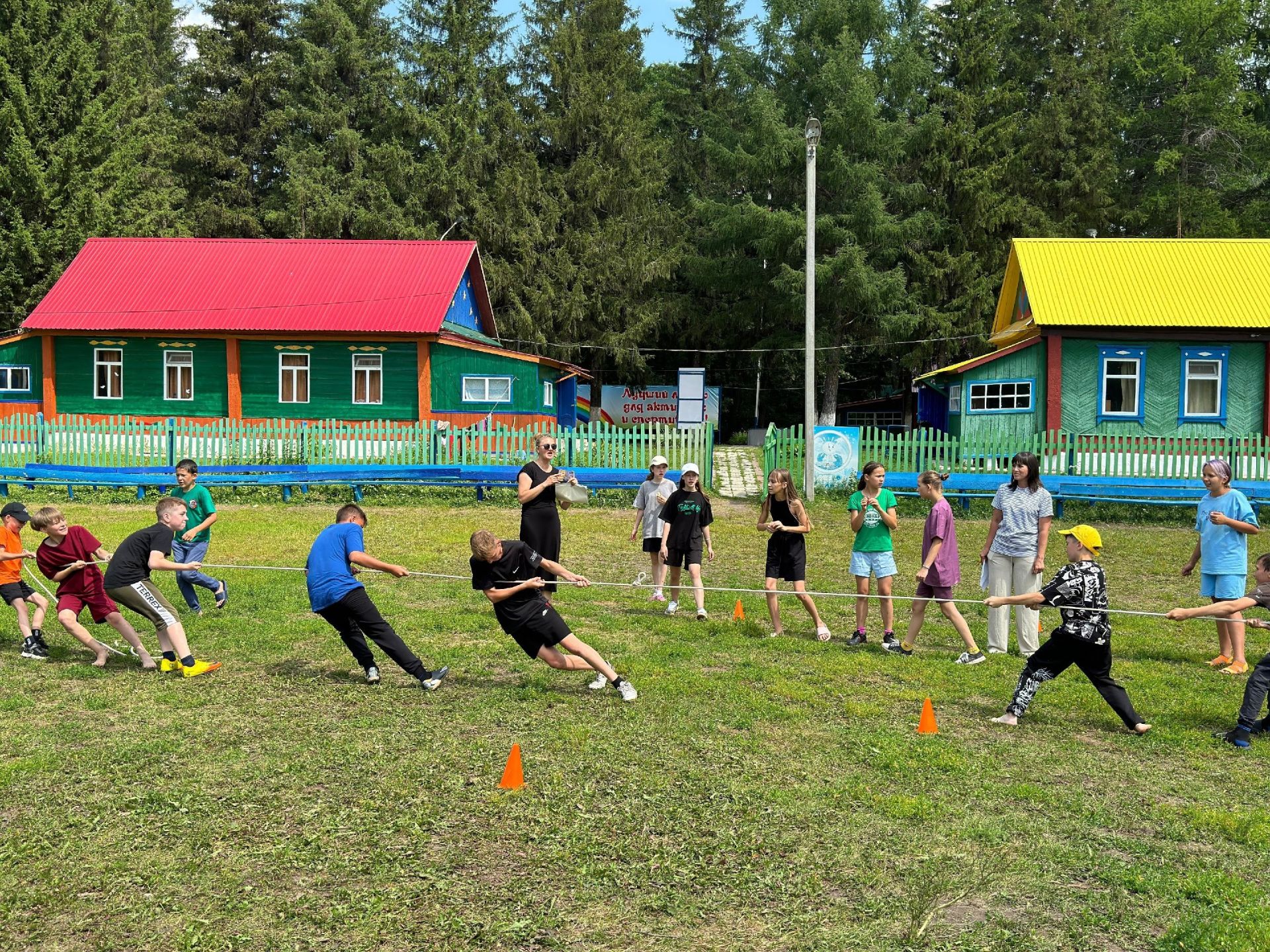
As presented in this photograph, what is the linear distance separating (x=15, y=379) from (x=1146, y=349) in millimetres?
29480

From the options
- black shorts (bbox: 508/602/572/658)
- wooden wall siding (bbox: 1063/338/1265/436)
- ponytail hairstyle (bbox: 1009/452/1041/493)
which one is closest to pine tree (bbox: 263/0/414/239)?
wooden wall siding (bbox: 1063/338/1265/436)

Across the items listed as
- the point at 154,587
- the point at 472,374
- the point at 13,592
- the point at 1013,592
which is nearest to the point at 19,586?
the point at 13,592

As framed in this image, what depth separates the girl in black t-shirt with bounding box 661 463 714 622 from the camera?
9.91 m

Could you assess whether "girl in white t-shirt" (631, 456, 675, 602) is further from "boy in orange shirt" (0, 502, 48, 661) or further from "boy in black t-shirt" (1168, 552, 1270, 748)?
"boy in orange shirt" (0, 502, 48, 661)

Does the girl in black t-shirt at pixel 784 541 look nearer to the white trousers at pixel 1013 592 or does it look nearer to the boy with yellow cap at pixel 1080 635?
the white trousers at pixel 1013 592

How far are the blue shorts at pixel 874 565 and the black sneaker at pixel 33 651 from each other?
652 centimetres

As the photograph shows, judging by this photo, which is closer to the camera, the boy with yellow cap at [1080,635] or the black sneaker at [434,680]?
the boy with yellow cap at [1080,635]

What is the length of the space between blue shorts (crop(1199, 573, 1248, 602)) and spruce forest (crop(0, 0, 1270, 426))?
94.2 feet

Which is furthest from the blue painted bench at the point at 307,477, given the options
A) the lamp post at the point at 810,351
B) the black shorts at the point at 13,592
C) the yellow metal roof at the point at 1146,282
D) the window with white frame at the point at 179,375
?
the yellow metal roof at the point at 1146,282

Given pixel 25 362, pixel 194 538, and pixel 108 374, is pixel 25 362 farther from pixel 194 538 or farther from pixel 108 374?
pixel 194 538

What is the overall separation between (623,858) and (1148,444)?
2052 centimetres

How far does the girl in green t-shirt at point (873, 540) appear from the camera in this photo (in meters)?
8.91

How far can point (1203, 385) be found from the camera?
2539cm

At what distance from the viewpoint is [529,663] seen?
827 cm
